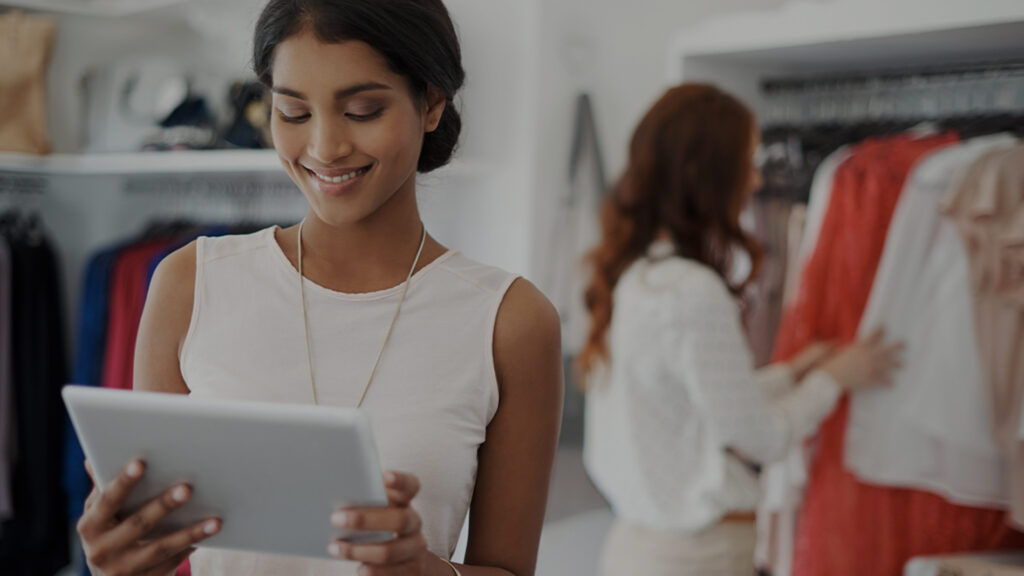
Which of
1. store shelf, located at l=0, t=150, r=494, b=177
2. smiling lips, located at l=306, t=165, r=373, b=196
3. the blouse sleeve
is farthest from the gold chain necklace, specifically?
store shelf, located at l=0, t=150, r=494, b=177

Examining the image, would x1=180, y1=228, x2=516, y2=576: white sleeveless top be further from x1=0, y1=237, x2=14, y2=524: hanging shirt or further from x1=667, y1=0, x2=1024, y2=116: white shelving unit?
x1=0, y1=237, x2=14, y2=524: hanging shirt

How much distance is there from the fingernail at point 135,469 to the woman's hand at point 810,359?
57.8 inches

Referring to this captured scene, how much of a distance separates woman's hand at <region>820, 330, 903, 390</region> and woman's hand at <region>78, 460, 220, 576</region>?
1.42 meters

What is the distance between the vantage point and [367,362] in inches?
36.2

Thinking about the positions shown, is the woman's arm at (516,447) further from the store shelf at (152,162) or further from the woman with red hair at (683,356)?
the store shelf at (152,162)

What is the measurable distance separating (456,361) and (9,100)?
7.53ft

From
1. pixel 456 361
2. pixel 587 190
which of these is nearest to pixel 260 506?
pixel 456 361

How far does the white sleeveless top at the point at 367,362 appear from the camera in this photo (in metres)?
0.91

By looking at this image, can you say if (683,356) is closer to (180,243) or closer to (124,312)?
(180,243)

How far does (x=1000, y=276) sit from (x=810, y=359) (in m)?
0.38

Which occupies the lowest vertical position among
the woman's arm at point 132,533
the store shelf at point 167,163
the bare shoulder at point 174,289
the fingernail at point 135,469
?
the woman's arm at point 132,533

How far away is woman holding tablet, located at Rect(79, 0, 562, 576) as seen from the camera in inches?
33.5

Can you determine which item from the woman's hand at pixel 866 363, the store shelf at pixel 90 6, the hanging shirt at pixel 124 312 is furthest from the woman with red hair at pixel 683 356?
the store shelf at pixel 90 6

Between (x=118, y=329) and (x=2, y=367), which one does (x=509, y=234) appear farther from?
(x=2, y=367)
